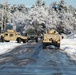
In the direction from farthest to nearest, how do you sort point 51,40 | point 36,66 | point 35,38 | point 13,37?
1. point 35,38
2. point 13,37
3. point 51,40
4. point 36,66

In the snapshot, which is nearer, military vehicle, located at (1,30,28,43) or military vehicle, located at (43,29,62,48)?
military vehicle, located at (43,29,62,48)

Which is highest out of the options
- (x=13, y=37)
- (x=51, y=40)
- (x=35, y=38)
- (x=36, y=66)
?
(x=13, y=37)

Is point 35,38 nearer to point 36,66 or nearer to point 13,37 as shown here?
point 13,37

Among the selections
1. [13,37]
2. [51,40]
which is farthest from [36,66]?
[13,37]

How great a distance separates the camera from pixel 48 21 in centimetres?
8956

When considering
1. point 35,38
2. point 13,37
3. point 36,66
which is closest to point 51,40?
point 13,37

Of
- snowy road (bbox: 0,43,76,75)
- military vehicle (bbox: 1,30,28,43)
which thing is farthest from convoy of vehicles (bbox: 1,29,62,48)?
snowy road (bbox: 0,43,76,75)

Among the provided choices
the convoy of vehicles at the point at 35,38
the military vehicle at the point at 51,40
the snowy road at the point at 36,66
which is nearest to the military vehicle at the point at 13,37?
the convoy of vehicles at the point at 35,38

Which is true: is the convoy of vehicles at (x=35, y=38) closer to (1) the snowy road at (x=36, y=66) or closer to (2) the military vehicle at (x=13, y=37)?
(2) the military vehicle at (x=13, y=37)

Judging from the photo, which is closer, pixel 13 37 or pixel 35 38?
pixel 13 37

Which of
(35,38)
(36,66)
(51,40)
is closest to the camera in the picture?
(36,66)

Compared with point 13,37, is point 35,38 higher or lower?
lower

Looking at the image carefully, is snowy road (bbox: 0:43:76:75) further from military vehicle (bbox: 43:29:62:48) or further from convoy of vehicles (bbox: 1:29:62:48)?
convoy of vehicles (bbox: 1:29:62:48)

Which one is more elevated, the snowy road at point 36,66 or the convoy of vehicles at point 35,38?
the convoy of vehicles at point 35,38
